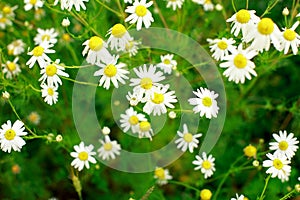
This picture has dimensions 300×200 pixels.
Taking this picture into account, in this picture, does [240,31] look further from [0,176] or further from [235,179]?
[0,176]

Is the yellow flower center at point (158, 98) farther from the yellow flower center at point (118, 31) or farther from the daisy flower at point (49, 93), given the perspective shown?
the daisy flower at point (49, 93)

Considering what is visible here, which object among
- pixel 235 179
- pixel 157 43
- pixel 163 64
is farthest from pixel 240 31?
pixel 235 179

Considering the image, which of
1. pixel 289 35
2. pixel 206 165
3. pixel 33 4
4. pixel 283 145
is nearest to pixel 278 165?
pixel 283 145

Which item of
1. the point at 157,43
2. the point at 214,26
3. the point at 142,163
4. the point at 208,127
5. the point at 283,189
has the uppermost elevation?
the point at 214,26

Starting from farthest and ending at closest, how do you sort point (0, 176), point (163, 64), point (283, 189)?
point (0, 176) < point (283, 189) < point (163, 64)

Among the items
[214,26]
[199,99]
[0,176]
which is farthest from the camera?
[214,26]

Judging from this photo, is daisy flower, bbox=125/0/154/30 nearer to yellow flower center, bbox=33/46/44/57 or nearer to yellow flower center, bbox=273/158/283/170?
yellow flower center, bbox=33/46/44/57

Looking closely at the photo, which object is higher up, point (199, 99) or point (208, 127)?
point (208, 127)
